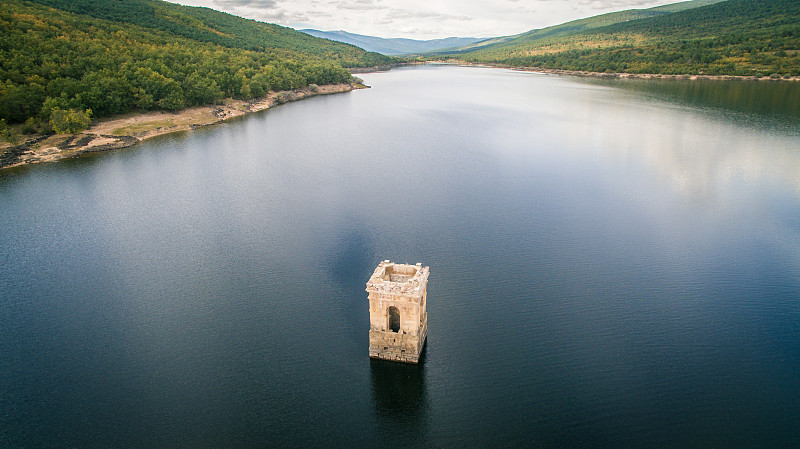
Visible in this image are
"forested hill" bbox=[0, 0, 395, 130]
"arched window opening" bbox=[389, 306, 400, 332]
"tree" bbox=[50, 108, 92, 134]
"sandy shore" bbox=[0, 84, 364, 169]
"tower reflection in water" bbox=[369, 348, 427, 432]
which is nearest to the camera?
"tower reflection in water" bbox=[369, 348, 427, 432]

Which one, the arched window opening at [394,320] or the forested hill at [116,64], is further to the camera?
the forested hill at [116,64]

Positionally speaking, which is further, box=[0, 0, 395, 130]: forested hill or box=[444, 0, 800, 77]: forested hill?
box=[444, 0, 800, 77]: forested hill

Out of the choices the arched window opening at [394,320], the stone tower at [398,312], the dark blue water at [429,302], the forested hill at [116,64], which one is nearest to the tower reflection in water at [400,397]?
the dark blue water at [429,302]

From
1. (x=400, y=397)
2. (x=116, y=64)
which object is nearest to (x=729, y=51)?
(x=116, y=64)

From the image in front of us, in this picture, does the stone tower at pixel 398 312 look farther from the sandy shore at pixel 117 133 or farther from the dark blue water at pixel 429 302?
the sandy shore at pixel 117 133

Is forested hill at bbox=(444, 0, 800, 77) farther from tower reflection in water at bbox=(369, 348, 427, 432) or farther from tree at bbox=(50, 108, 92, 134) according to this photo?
tree at bbox=(50, 108, 92, 134)

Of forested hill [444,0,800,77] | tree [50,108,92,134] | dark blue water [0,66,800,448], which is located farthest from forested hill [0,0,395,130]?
forested hill [444,0,800,77]

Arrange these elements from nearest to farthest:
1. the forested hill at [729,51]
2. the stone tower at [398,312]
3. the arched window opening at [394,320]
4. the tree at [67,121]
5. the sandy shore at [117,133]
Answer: the stone tower at [398,312] → the arched window opening at [394,320] → the sandy shore at [117,133] → the tree at [67,121] → the forested hill at [729,51]
